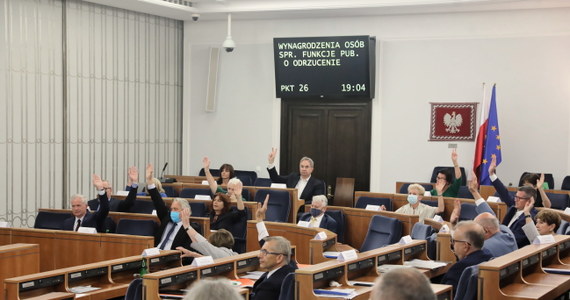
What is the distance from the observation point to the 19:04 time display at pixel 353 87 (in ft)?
42.3

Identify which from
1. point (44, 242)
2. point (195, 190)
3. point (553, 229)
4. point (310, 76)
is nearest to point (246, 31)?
point (310, 76)

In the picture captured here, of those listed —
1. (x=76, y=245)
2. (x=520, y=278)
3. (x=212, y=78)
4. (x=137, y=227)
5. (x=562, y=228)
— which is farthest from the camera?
(x=212, y=78)

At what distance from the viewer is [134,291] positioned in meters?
5.23

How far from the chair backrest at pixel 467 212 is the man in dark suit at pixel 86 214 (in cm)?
383

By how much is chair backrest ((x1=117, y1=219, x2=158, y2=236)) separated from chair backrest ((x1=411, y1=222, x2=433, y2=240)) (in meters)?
2.61

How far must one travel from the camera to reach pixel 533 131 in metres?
12.2

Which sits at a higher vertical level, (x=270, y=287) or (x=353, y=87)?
(x=353, y=87)

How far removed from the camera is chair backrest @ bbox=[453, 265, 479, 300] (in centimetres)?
512

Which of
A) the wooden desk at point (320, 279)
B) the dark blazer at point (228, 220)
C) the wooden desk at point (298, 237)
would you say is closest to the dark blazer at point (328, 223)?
the wooden desk at point (298, 237)

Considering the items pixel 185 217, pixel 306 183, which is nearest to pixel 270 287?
pixel 185 217

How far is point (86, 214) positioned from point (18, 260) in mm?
2124

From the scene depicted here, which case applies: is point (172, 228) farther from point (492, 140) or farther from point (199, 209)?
point (492, 140)

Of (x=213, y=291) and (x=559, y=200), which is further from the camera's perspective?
(x=559, y=200)

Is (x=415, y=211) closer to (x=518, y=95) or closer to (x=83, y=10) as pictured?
(x=518, y=95)
